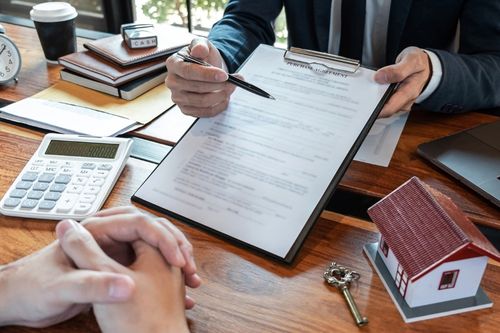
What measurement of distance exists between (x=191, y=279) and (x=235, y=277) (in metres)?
0.08

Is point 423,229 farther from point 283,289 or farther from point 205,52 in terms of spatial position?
point 205,52

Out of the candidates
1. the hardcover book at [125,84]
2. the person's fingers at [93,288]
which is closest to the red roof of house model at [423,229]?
the person's fingers at [93,288]

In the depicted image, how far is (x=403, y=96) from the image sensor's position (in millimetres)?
991

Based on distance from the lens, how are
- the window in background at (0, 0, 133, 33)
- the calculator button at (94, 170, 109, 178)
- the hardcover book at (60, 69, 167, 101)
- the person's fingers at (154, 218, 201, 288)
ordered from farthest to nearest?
the window in background at (0, 0, 133, 33)
the hardcover book at (60, 69, 167, 101)
the calculator button at (94, 170, 109, 178)
the person's fingers at (154, 218, 201, 288)

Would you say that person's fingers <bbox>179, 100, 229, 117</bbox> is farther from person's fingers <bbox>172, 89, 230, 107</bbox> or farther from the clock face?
A: the clock face

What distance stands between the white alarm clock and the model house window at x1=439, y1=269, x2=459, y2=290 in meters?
1.10

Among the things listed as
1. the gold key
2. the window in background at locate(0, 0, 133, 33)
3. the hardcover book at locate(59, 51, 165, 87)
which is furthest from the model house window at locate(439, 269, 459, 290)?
the window in background at locate(0, 0, 133, 33)

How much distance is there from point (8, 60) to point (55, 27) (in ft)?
0.51

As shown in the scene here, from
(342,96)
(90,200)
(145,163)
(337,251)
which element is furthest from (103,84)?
(337,251)

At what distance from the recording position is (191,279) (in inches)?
27.2

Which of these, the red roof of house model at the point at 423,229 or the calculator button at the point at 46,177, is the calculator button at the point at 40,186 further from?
the red roof of house model at the point at 423,229

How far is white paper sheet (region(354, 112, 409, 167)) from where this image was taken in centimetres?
101

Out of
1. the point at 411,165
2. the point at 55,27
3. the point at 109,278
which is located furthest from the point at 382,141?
the point at 55,27

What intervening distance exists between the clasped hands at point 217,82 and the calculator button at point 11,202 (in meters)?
0.35
